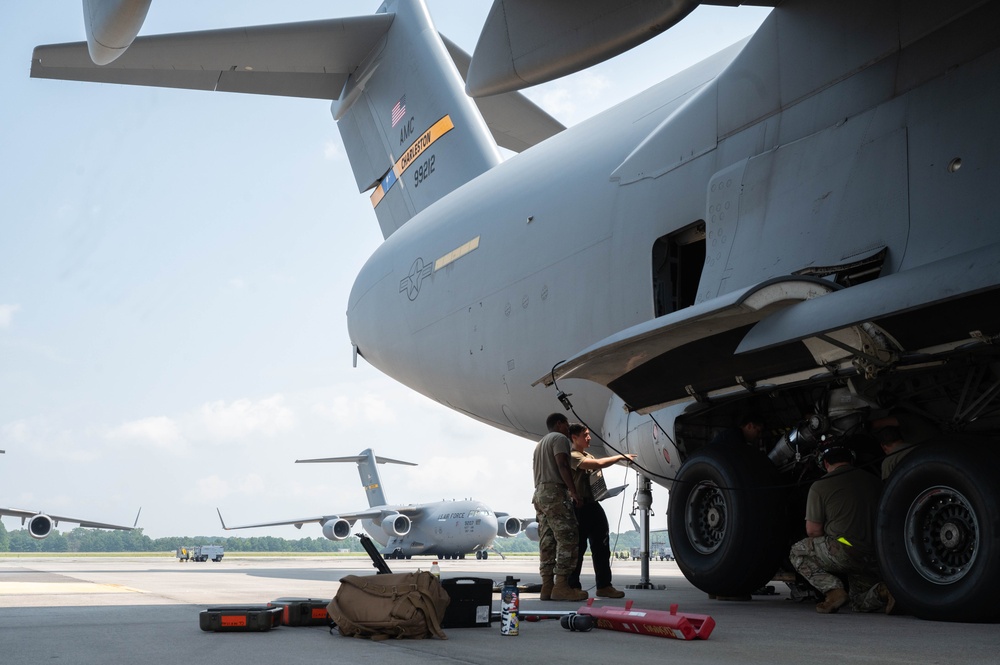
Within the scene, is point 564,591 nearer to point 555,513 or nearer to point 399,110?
point 555,513

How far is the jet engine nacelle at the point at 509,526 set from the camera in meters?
41.6

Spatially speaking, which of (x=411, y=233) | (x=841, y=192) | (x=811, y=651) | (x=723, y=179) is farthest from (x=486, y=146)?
(x=811, y=651)

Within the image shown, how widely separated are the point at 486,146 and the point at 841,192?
6846 millimetres

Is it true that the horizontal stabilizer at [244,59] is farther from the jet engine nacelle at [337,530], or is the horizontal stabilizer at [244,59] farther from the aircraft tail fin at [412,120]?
the jet engine nacelle at [337,530]

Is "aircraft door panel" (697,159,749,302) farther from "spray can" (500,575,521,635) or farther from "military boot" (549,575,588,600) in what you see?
"spray can" (500,575,521,635)

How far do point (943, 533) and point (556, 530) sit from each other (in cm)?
274

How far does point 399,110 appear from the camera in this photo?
502 inches

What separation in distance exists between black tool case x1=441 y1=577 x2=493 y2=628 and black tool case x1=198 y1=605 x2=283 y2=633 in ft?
2.76

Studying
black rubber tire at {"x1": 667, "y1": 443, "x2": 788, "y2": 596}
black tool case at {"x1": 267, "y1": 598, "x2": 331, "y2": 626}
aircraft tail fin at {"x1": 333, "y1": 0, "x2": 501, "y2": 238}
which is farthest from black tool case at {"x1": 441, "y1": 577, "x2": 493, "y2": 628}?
aircraft tail fin at {"x1": 333, "y1": 0, "x2": 501, "y2": 238}

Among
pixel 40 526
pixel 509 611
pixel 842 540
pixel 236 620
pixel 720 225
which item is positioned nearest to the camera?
pixel 509 611

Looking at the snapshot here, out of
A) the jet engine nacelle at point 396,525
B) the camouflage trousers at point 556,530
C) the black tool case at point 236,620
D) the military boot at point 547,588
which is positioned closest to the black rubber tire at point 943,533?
the camouflage trousers at point 556,530

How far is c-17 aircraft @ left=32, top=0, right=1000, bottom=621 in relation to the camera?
4.48m

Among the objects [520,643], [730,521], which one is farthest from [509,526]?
[520,643]

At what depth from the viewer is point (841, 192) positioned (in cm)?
545
